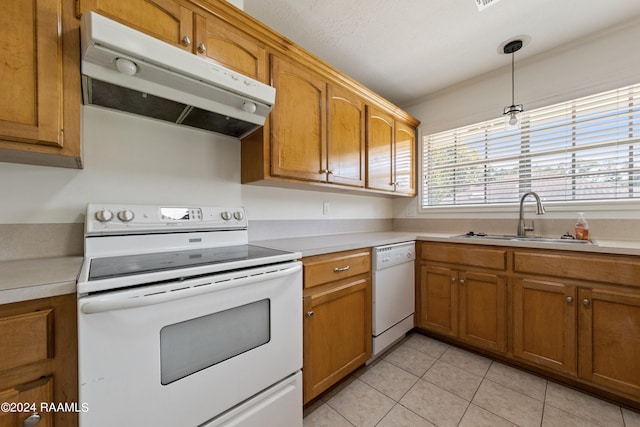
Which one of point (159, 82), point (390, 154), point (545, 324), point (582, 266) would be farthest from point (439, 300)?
point (159, 82)

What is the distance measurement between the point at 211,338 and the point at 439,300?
1847 millimetres

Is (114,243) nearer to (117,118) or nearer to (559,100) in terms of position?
(117,118)

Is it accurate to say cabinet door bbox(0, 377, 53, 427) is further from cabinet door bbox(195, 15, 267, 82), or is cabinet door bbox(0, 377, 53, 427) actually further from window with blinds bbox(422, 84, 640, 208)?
Answer: window with blinds bbox(422, 84, 640, 208)

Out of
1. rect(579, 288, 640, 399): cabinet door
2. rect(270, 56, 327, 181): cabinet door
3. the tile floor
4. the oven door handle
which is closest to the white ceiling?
rect(270, 56, 327, 181): cabinet door

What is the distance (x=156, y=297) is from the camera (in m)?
0.80

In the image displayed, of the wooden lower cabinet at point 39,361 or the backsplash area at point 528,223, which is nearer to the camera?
the wooden lower cabinet at point 39,361

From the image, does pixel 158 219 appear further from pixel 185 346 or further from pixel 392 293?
pixel 392 293

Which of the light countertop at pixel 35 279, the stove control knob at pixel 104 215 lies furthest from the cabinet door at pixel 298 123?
the light countertop at pixel 35 279

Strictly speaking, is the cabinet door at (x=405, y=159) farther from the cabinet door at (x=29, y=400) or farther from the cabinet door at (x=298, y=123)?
the cabinet door at (x=29, y=400)

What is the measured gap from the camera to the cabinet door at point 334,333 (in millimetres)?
1385

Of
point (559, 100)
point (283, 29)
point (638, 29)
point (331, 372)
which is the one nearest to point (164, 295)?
point (331, 372)

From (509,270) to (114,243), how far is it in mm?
2371

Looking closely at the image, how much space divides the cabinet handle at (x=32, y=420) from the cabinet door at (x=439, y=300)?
225 centimetres

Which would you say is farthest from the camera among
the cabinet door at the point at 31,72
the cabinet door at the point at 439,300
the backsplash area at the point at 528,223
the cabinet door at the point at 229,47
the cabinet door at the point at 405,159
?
the cabinet door at the point at 405,159
